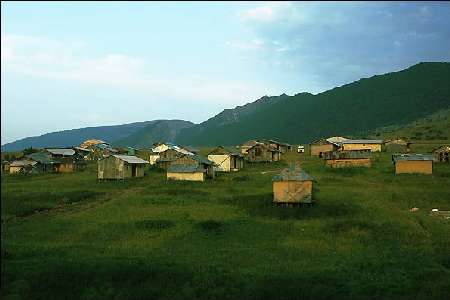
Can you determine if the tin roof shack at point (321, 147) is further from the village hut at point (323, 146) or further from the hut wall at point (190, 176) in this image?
the hut wall at point (190, 176)

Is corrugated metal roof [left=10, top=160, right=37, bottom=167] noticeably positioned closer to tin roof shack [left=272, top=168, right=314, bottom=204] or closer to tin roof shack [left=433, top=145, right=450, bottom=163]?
tin roof shack [left=272, top=168, right=314, bottom=204]

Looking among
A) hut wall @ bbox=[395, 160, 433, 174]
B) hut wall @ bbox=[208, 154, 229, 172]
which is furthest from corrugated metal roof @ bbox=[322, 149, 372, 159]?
hut wall @ bbox=[208, 154, 229, 172]

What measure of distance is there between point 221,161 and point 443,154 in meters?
30.6

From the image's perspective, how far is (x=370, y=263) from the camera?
88.2 feet

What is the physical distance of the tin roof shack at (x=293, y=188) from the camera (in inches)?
1661

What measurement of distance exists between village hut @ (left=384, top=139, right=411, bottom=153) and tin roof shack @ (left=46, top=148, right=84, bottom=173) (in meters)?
52.0

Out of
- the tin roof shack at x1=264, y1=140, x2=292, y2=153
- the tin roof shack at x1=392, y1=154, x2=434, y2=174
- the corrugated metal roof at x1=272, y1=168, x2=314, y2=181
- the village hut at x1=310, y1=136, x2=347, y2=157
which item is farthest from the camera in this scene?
the tin roof shack at x1=264, y1=140, x2=292, y2=153

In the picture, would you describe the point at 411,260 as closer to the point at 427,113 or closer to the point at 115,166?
the point at 115,166

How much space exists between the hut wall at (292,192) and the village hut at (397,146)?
1739 inches

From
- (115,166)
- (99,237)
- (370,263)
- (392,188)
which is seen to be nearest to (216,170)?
(115,166)

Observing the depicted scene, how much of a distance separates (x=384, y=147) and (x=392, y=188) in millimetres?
38034

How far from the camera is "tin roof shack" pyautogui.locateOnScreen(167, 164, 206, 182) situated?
58.7m

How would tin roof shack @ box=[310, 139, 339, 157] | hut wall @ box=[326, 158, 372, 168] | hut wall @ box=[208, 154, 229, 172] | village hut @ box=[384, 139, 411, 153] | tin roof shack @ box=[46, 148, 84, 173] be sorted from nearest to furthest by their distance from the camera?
hut wall @ box=[326, 158, 372, 168], hut wall @ box=[208, 154, 229, 172], tin roof shack @ box=[46, 148, 84, 173], village hut @ box=[384, 139, 411, 153], tin roof shack @ box=[310, 139, 339, 157]

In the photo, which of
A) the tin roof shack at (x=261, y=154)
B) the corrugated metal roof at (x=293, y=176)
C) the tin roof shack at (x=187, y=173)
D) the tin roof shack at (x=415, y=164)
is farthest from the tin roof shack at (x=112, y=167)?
the tin roof shack at (x=415, y=164)
